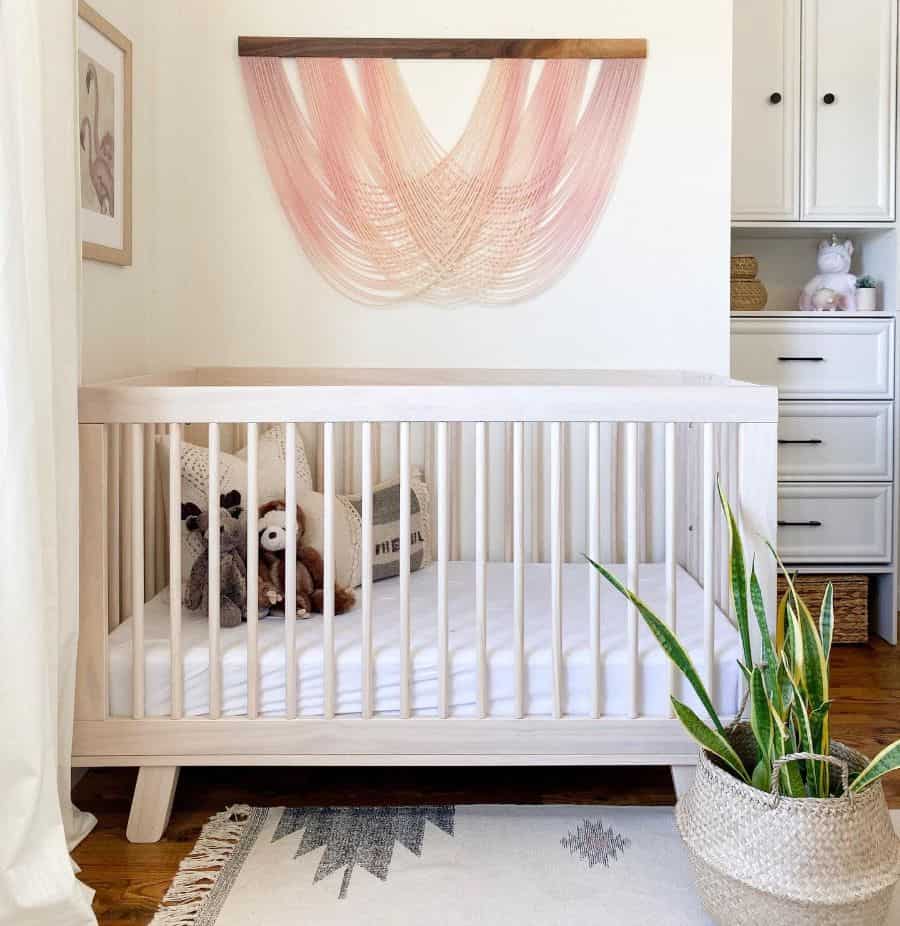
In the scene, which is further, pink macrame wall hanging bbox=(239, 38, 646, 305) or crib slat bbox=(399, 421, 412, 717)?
pink macrame wall hanging bbox=(239, 38, 646, 305)

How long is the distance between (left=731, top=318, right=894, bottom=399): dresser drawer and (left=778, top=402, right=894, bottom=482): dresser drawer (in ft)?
0.17

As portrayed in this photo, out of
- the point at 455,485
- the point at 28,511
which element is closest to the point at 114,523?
the point at 28,511

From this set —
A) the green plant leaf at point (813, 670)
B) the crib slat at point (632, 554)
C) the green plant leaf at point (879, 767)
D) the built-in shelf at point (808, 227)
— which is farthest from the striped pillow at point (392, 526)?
the built-in shelf at point (808, 227)

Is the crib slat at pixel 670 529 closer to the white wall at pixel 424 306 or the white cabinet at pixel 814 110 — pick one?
the white wall at pixel 424 306

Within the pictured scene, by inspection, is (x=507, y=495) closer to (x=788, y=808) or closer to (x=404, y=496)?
(x=404, y=496)

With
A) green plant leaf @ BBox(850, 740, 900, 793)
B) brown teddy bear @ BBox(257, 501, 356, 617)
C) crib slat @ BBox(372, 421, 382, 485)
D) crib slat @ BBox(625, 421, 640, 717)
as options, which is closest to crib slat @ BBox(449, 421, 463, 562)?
crib slat @ BBox(372, 421, 382, 485)

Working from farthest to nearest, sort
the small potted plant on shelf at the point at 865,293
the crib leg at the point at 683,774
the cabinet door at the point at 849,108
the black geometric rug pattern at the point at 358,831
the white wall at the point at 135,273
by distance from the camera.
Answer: the small potted plant on shelf at the point at 865,293
the cabinet door at the point at 849,108
the white wall at the point at 135,273
the crib leg at the point at 683,774
the black geometric rug pattern at the point at 358,831

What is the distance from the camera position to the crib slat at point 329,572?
182cm

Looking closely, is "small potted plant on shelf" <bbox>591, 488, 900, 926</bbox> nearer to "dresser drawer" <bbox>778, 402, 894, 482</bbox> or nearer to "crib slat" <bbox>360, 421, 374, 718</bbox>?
"crib slat" <bbox>360, 421, 374, 718</bbox>

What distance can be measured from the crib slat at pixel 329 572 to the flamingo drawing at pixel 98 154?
82cm

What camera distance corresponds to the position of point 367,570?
72.0 inches

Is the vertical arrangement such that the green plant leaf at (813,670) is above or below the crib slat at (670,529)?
below

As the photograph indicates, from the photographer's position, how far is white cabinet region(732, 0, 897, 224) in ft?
10.1

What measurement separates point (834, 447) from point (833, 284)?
508 millimetres
